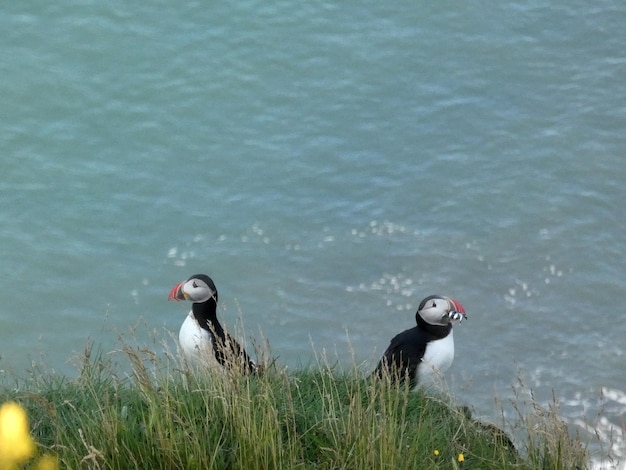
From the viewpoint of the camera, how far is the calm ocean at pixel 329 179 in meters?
11.4

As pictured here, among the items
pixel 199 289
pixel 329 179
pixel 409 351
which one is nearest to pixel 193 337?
pixel 199 289

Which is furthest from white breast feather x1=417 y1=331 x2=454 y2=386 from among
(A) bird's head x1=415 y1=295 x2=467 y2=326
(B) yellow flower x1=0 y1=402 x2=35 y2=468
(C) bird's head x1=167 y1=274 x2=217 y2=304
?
(B) yellow flower x1=0 y1=402 x2=35 y2=468

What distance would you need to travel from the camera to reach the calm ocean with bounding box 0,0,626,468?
1136 centimetres

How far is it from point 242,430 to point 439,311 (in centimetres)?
322

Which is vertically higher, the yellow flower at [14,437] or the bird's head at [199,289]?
the yellow flower at [14,437]

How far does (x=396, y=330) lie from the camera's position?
11.3 metres

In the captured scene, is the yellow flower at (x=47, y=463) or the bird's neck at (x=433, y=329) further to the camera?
the bird's neck at (x=433, y=329)

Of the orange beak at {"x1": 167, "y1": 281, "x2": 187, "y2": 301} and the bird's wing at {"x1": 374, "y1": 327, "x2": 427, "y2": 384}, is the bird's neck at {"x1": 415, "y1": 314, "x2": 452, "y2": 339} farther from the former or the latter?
the orange beak at {"x1": 167, "y1": 281, "x2": 187, "y2": 301}

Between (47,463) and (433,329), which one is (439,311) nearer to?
(433,329)

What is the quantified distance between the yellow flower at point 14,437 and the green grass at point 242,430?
88mm

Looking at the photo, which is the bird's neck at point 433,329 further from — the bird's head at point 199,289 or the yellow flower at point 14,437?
the yellow flower at point 14,437

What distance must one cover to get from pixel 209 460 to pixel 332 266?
6499 mm

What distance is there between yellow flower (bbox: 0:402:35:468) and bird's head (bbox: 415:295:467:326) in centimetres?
345

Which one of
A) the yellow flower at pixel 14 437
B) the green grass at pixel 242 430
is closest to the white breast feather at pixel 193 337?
the green grass at pixel 242 430
